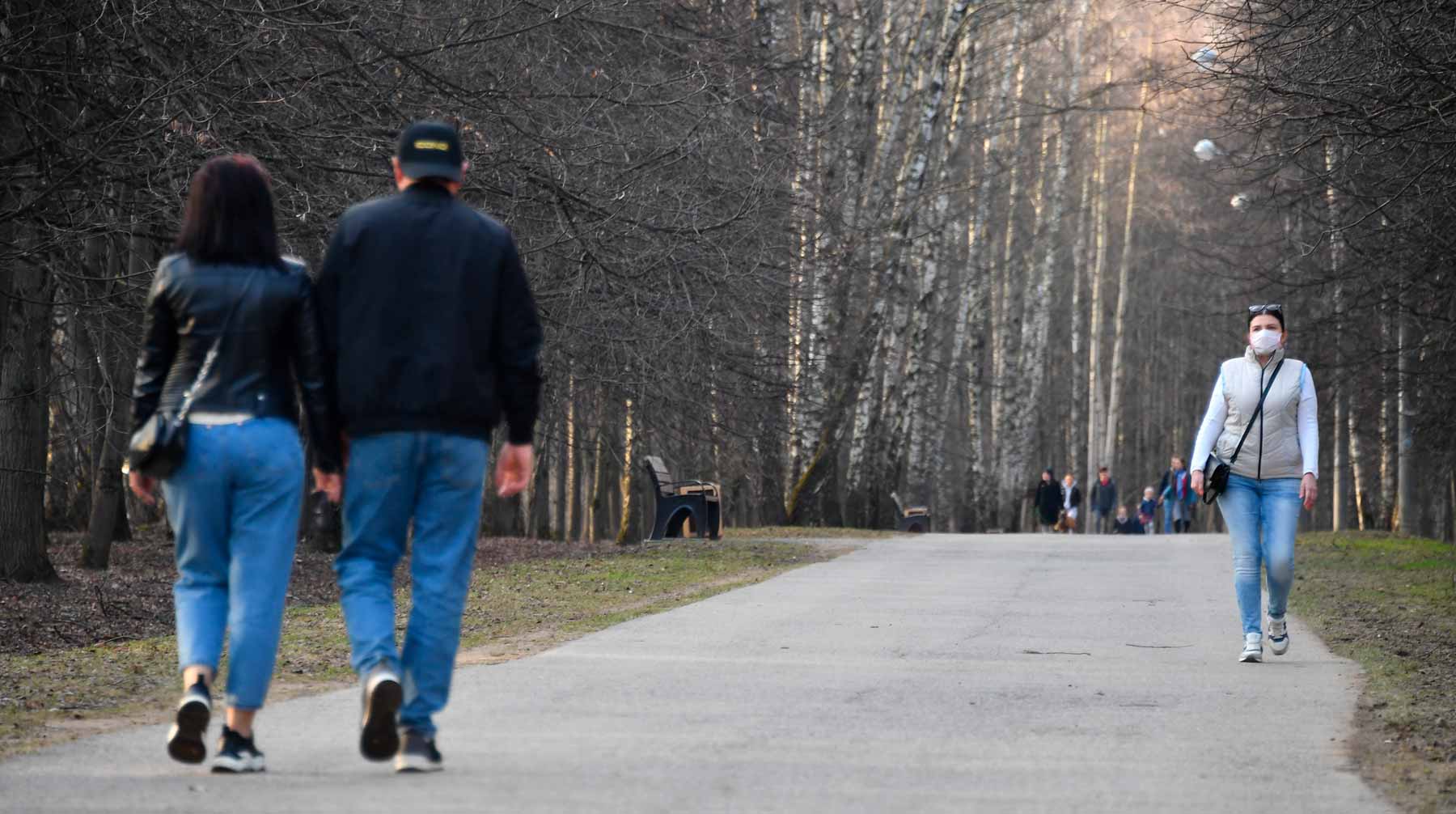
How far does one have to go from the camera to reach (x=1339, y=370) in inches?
1246

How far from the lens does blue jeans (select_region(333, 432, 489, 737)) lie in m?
5.61

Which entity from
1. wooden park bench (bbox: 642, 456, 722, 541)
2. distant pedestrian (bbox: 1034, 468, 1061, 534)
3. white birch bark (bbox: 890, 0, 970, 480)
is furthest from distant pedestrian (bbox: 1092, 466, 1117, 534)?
wooden park bench (bbox: 642, 456, 722, 541)

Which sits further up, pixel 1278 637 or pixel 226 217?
pixel 226 217

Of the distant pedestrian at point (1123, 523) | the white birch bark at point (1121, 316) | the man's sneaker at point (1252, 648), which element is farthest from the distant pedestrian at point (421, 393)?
the white birch bark at point (1121, 316)

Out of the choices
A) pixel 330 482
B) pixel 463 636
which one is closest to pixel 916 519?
pixel 463 636

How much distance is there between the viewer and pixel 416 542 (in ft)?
Result: 18.8

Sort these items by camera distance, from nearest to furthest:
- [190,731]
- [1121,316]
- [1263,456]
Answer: [190,731], [1263,456], [1121,316]

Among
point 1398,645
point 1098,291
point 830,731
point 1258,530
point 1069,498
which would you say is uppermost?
point 1098,291

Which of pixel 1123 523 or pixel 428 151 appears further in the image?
pixel 1123 523

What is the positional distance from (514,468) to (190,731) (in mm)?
1230

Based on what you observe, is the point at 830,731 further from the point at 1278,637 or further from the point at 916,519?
the point at 916,519

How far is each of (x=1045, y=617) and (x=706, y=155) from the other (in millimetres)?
6005

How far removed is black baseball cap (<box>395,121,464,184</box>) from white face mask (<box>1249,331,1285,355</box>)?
5.61m

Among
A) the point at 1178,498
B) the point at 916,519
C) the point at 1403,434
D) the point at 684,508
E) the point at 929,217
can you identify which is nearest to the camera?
the point at 684,508
